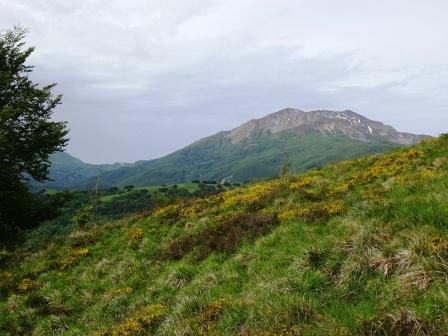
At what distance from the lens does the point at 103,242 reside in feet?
63.6

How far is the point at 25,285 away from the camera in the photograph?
52.1 ft

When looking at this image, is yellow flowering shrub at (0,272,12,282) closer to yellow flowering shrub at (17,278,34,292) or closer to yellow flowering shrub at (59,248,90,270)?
yellow flowering shrub at (17,278,34,292)

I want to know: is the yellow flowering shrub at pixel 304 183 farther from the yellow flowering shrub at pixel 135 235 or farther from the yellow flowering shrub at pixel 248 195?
the yellow flowering shrub at pixel 135 235

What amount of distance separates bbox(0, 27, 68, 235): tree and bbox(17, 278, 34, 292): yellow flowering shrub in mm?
14880

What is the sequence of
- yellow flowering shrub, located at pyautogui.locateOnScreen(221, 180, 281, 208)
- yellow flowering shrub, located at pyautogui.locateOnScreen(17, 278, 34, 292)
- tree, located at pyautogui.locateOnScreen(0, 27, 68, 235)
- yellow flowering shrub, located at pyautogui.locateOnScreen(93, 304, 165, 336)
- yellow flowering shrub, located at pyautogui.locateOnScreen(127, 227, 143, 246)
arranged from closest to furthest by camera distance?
yellow flowering shrub, located at pyautogui.locateOnScreen(93, 304, 165, 336) → yellow flowering shrub, located at pyautogui.locateOnScreen(17, 278, 34, 292) → yellow flowering shrub, located at pyautogui.locateOnScreen(127, 227, 143, 246) → yellow flowering shrub, located at pyautogui.locateOnScreen(221, 180, 281, 208) → tree, located at pyautogui.locateOnScreen(0, 27, 68, 235)

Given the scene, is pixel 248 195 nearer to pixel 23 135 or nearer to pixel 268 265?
pixel 268 265

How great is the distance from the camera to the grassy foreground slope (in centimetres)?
709

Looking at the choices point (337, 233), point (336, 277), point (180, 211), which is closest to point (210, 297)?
point (336, 277)

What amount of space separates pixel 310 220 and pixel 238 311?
5.26 meters

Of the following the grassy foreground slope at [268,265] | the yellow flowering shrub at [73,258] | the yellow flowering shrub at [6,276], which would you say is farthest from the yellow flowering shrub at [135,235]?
the yellow flowering shrub at [6,276]

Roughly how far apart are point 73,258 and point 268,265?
33.9ft

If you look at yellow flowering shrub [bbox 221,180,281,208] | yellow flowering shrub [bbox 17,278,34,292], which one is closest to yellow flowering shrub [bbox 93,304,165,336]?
yellow flowering shrub [bbox 17,278,34,292]

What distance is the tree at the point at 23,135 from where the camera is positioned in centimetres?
3036

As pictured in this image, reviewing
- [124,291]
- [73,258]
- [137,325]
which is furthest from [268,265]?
[73,258]
